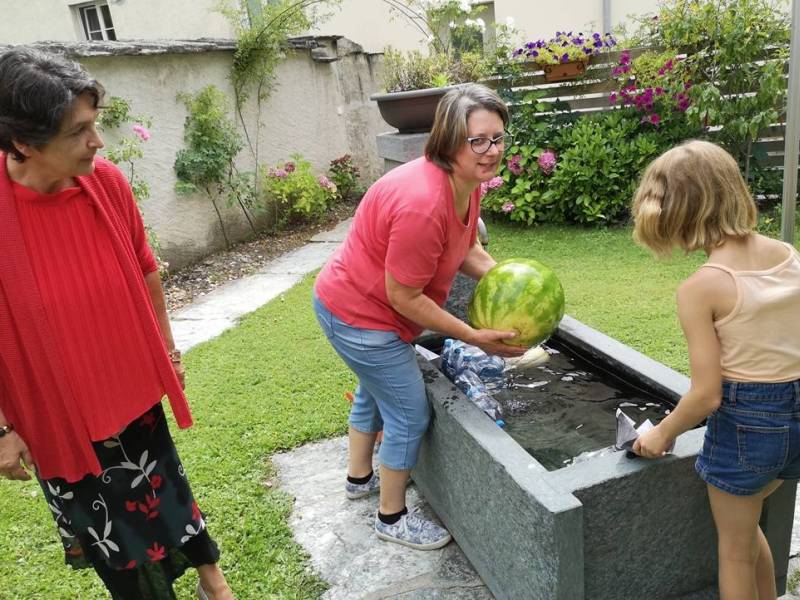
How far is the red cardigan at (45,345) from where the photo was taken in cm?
181

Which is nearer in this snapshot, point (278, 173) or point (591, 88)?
point (591, 88)

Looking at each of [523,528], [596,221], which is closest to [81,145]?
[523,528]

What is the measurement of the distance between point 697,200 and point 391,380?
1.23 m

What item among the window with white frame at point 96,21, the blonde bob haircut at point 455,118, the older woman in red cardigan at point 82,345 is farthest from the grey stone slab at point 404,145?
the window with white frame at point 96,21

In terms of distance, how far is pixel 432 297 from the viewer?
8.48 feet

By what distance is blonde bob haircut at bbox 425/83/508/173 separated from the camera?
7.50 ft

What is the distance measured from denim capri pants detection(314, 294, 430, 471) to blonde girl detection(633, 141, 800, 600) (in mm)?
883

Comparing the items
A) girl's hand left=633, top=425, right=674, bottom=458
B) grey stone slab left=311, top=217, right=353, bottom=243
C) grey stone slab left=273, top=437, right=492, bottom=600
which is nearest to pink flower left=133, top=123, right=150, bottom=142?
grey stone slab left=311, top=217, right=353, bottom=243

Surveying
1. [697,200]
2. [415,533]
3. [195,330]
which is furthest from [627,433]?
[195,330]

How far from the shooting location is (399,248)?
2254 mm

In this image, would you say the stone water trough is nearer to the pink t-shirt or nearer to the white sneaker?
the white sneaker

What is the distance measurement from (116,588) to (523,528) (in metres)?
1.36

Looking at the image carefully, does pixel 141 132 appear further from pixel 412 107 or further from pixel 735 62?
pixel 735 62

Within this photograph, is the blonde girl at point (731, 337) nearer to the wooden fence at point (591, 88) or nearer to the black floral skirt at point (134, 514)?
the black floral skirt at point (134, 514)
